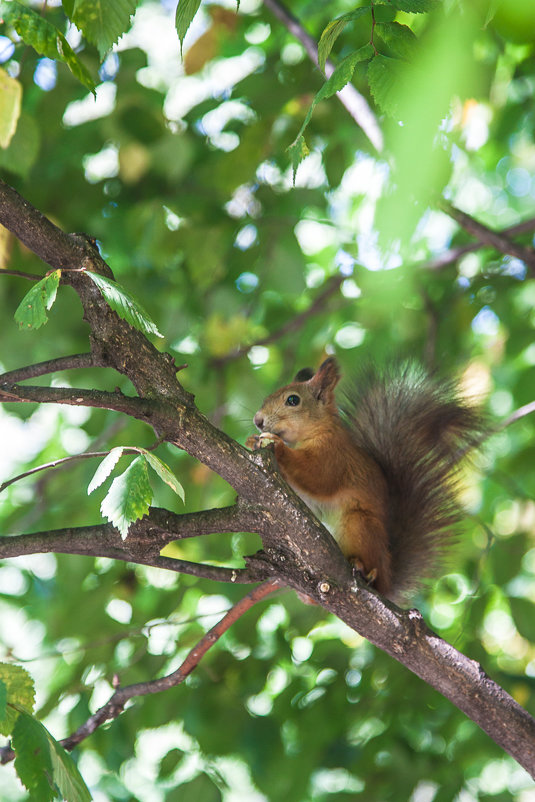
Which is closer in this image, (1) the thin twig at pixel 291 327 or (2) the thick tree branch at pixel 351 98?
(2) the thick tree branch at pixel 351 98

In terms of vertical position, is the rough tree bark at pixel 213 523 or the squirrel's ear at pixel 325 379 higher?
the squirrel's ear at pixel 325 379

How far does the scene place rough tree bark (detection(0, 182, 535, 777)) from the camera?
1222mm

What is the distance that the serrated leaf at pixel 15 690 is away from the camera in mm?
1159

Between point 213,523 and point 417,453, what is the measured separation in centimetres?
111

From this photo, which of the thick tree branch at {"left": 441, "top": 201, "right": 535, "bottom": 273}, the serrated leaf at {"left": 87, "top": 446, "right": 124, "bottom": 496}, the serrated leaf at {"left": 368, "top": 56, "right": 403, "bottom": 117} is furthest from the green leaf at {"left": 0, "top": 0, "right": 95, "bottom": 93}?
the thick tree branch at {"left": 441, "top": 201, "right": 535, "bottom": 273}

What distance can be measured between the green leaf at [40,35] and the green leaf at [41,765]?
0.89 meters

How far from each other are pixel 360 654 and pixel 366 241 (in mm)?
1638

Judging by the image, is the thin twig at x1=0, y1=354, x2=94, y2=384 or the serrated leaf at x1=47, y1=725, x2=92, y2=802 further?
the thin twig at x1=0, y1=354, x2=94, y2=384

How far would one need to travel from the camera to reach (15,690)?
1.21m

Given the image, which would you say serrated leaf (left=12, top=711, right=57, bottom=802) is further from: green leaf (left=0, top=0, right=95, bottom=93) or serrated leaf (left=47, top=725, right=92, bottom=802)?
green leaf (left=0, top=0, right=95, bottom=93)

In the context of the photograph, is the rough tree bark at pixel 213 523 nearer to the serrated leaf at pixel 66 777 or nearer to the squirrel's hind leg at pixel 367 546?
the serrated leaf at pixel 66 777

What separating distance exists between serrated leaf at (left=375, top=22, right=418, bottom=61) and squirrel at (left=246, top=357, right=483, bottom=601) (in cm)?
118

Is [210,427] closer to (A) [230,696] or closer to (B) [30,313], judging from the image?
(B) [30,313]

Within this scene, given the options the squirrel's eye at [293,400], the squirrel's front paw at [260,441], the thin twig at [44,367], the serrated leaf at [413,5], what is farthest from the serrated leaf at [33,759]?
the squirrel's eye at [293,400]
